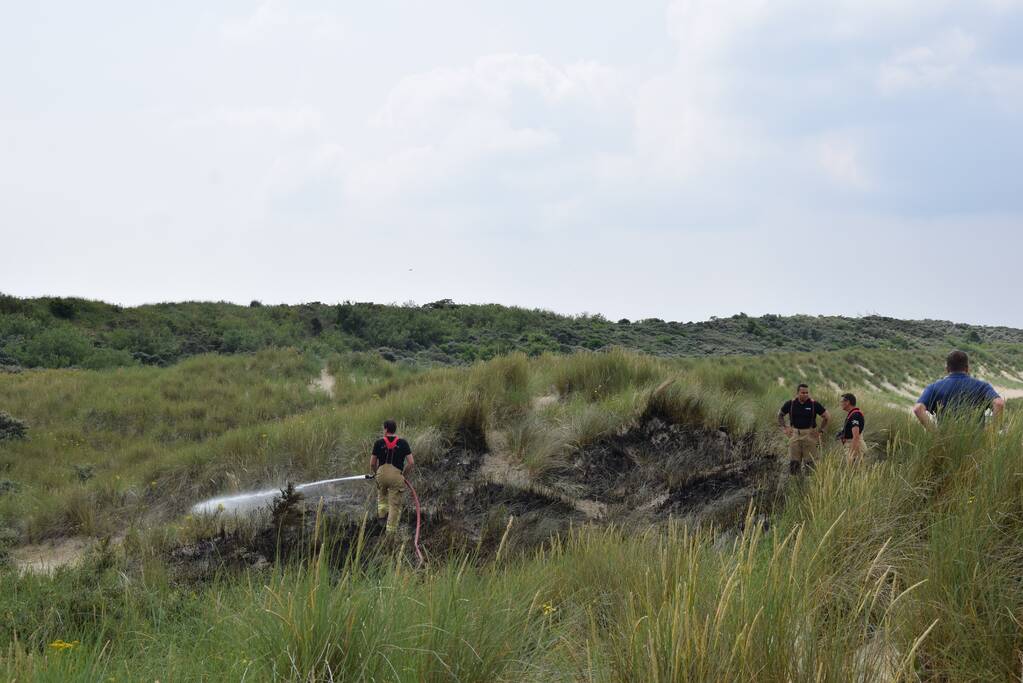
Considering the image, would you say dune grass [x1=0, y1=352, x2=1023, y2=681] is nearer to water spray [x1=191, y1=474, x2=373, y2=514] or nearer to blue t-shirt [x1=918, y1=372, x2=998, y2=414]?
blue t-shirt [x1=918, y1=372, x2=998, y2=414]

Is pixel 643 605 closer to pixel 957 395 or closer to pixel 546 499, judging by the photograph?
pixel 957 395

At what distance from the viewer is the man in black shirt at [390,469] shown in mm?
9109

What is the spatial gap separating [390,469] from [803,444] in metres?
5.51

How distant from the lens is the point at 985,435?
20.1 ft

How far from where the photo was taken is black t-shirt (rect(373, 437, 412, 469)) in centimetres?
924

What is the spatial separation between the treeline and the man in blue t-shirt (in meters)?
22.4

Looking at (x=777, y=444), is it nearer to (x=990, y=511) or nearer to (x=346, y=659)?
(x=990, y=511)

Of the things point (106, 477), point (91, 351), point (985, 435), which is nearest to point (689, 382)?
point (985, 435)

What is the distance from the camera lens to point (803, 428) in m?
10.4

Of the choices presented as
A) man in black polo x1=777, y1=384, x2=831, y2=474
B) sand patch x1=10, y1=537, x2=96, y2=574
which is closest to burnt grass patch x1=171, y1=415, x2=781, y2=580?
man in black polo x1=777, y1=384, x2=831, y2=474

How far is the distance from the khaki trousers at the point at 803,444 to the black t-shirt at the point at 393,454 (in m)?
5.14

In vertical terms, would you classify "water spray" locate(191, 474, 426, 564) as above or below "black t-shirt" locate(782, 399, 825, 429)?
below

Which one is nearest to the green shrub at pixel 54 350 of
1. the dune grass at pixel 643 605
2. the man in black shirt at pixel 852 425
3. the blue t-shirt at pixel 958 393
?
the dune grass at pixel 643 605

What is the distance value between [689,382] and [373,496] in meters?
5.86
